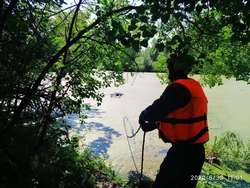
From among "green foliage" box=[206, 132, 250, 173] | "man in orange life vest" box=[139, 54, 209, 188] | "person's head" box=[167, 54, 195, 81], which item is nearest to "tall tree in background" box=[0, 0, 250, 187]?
"person's head" box=[167, 54, 195, 81]

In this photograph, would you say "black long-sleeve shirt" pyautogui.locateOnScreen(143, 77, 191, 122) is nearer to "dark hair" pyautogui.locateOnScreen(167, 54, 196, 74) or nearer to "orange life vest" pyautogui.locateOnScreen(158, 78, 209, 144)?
"orange life vest" pyautogui.locateOnScreen(158, 78, 209, 144)

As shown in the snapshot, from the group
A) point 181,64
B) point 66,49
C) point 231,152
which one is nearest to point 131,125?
point 231,152

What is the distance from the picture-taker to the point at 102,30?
3.84m

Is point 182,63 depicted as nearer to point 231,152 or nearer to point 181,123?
point 181,123

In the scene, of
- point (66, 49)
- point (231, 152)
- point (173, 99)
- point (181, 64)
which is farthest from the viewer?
point (231, 152)

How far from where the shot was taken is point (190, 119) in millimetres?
2734

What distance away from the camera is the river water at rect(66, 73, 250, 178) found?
792cm

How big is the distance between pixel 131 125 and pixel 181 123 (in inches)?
361

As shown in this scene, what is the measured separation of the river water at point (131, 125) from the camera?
312 inches

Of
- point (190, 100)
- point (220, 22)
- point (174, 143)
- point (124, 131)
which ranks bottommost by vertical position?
point (124, 131)

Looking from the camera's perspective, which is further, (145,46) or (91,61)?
(91,61)

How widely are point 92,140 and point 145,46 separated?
21.4ft

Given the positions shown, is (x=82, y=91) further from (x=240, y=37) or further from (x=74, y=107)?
(x=240, y=37)

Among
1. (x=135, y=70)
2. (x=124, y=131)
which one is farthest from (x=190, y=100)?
(x=124, y=131)
